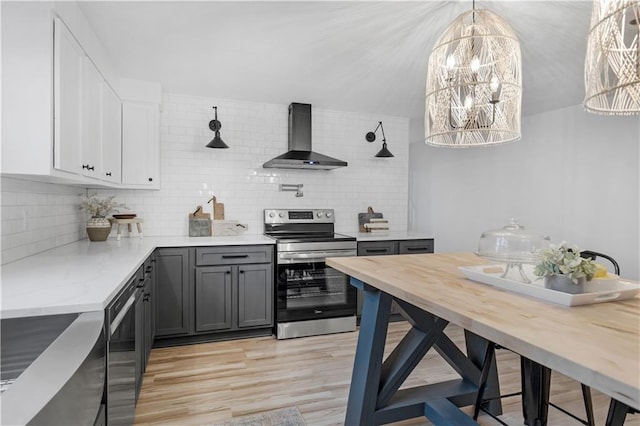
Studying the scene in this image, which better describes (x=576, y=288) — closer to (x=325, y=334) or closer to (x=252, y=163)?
(x=325, y=334)

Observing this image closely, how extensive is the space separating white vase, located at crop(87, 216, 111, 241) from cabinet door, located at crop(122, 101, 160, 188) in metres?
0.42

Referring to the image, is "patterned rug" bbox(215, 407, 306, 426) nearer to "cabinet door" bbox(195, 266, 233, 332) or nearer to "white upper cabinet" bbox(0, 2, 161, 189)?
"cabinet door" bbox(195, 266, 233, 332)

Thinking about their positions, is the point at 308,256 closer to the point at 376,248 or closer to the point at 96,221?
the point at 376,248

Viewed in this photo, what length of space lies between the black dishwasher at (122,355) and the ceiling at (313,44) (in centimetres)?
165

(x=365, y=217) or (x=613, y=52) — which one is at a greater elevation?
(x=613, y=52)

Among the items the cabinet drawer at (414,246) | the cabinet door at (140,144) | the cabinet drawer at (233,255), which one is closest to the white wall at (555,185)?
the cabinet drawer at (414,246)

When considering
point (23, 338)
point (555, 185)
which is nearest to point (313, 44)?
point (23, 338)

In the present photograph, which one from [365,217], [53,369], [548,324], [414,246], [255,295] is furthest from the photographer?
[365,217]

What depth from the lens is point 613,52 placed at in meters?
1.22

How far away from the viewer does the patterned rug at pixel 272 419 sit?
2.17 m

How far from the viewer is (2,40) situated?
1677 mm

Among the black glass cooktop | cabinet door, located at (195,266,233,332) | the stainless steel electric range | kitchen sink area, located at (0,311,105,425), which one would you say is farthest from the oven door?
kitchen sink area, located at (0,311,105,425)

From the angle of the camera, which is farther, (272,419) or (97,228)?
(97,228)

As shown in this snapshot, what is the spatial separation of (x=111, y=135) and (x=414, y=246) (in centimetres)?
313
